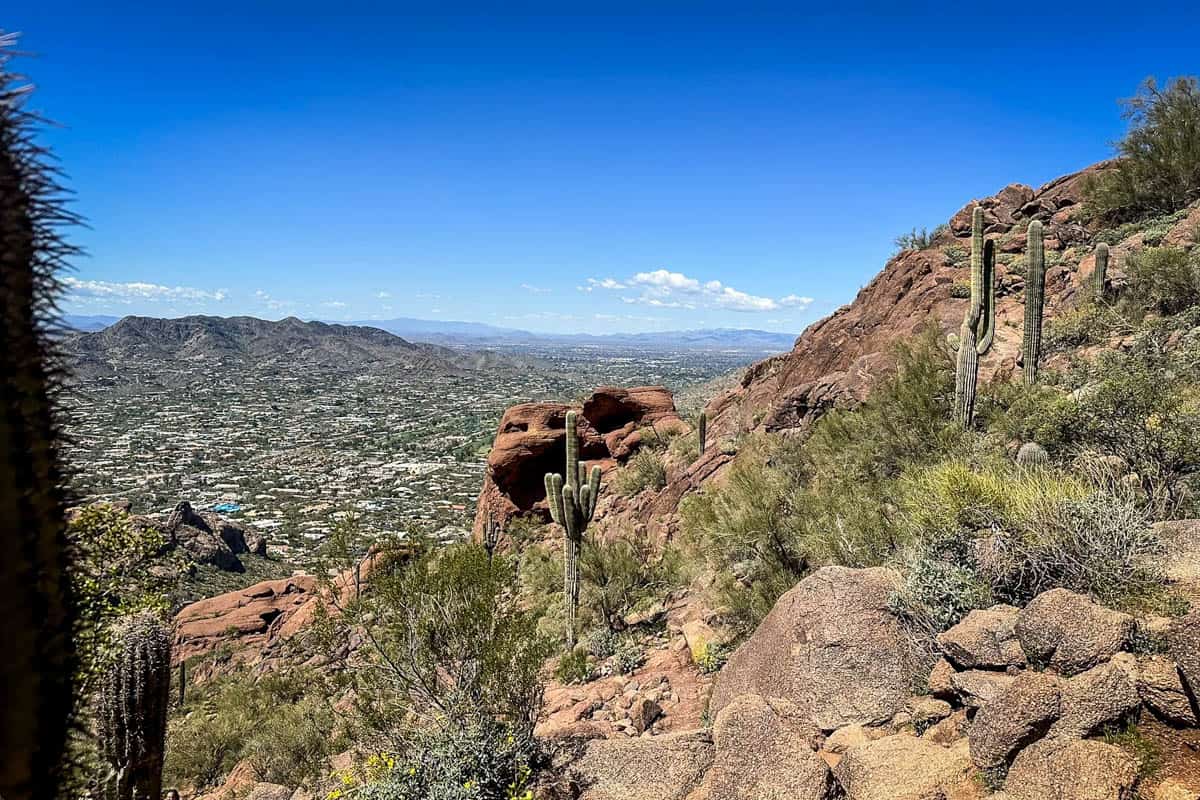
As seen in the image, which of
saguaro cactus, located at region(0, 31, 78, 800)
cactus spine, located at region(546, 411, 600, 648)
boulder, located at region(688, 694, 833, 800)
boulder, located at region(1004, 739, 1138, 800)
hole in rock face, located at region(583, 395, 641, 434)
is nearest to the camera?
saguaro cactus, located at region(0, 31, 78, 800)

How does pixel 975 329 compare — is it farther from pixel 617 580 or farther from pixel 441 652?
pixel 441 652

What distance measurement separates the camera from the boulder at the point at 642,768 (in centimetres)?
428

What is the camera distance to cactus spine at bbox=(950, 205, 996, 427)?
30.4 ft

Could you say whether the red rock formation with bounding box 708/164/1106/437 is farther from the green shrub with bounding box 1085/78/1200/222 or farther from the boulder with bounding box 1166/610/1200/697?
the boulder with bounding box 1166/610/1200/697

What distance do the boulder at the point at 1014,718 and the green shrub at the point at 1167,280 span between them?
10411mm

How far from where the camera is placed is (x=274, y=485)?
5606cm

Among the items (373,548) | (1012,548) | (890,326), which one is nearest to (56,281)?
(373,548)

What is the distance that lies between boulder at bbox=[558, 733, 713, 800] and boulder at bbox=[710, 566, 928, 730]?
0.81 meters

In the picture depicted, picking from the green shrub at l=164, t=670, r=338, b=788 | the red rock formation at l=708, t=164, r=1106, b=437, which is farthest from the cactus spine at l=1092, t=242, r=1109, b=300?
the green shrub at l=164, t=670, r=338, b=788

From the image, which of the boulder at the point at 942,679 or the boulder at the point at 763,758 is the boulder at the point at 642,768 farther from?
the boulder at the point at 942,679

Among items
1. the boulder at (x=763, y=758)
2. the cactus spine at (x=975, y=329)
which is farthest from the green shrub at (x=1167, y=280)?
the boulder at (x=763, y=758)

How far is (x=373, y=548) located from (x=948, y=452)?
23.7 ft

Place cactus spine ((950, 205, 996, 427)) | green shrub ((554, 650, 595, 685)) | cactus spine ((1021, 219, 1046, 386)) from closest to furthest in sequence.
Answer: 1. green shrub ((554, 650, 595, 685))
2. cactus spine ((950, 205, 996, 427))
3. cactus spine ((1021, 219, 1046, 386))

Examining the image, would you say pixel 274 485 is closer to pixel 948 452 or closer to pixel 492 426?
pixel 492 426
